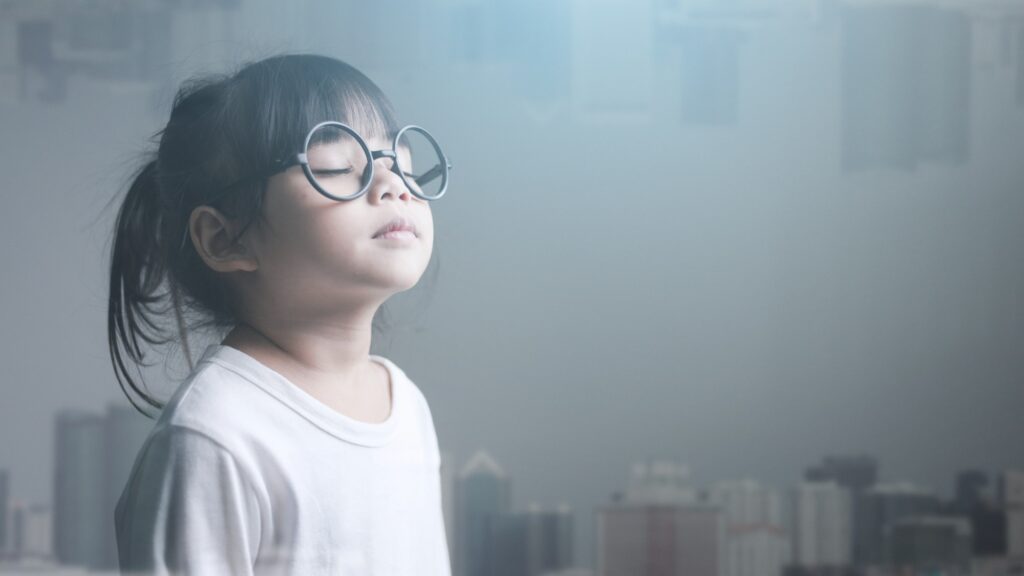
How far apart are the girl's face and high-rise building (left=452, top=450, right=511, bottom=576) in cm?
29

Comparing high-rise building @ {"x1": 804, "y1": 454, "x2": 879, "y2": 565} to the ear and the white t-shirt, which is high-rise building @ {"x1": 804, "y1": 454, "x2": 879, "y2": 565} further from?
the ear

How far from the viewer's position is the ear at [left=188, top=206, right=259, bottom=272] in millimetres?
765

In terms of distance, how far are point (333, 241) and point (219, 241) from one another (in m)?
0.09

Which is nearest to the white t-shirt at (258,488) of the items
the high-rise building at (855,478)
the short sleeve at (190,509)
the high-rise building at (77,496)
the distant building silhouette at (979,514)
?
the short sleeve at (190,509)

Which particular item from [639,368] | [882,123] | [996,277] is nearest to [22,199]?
[639,368]

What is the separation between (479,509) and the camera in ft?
3.28

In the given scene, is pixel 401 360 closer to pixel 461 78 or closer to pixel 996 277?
pixel 461 78

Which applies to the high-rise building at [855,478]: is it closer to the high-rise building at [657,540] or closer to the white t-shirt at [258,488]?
the high-rise building at [657,540]

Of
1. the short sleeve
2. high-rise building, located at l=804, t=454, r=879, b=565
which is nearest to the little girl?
the short sleeve

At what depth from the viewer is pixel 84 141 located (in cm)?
94

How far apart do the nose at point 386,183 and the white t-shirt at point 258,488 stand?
0.16m

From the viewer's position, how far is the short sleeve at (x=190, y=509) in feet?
2.26

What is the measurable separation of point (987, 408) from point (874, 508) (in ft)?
0.60

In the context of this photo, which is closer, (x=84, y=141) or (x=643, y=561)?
(x=84, y=141)
